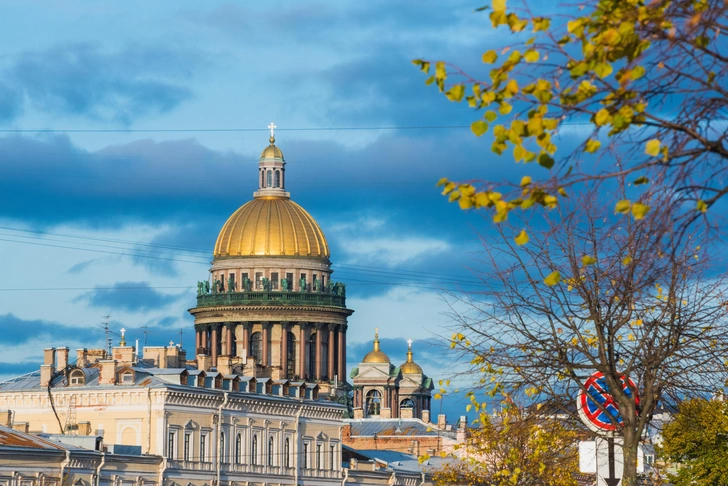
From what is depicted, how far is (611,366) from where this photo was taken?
21.8 metres

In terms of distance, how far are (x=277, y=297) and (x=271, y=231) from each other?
5.16m

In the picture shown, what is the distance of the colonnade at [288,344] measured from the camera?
407 ft

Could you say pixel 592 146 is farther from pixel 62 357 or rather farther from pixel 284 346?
pixel 284 346

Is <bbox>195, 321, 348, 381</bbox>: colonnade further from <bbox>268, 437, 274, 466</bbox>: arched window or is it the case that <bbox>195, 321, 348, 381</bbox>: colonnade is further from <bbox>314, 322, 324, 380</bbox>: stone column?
<bbox>268, 437, 274, 466</bbox>: arched window

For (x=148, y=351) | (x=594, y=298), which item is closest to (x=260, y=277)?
(x=148, y=351)

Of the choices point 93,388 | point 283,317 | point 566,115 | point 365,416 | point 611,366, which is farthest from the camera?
point 365,416

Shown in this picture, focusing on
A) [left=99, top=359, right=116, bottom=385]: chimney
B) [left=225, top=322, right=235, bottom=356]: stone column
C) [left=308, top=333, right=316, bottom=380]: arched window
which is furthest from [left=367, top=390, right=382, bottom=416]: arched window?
[left=99, top=359, right=116, bottom=385]: chimney

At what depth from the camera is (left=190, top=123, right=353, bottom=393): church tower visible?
124438 millimetres

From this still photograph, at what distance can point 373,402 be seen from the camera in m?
139

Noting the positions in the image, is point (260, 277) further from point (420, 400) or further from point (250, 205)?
point (420, 400)

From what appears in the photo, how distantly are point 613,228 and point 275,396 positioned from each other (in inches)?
2541

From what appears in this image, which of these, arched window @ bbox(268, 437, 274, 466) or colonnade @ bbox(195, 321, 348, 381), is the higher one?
colonnade @ bbox(195, 321, 348, 381)

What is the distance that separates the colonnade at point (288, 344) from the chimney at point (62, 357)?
41.3m

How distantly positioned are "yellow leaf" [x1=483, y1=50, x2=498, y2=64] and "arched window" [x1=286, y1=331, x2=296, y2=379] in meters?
112
